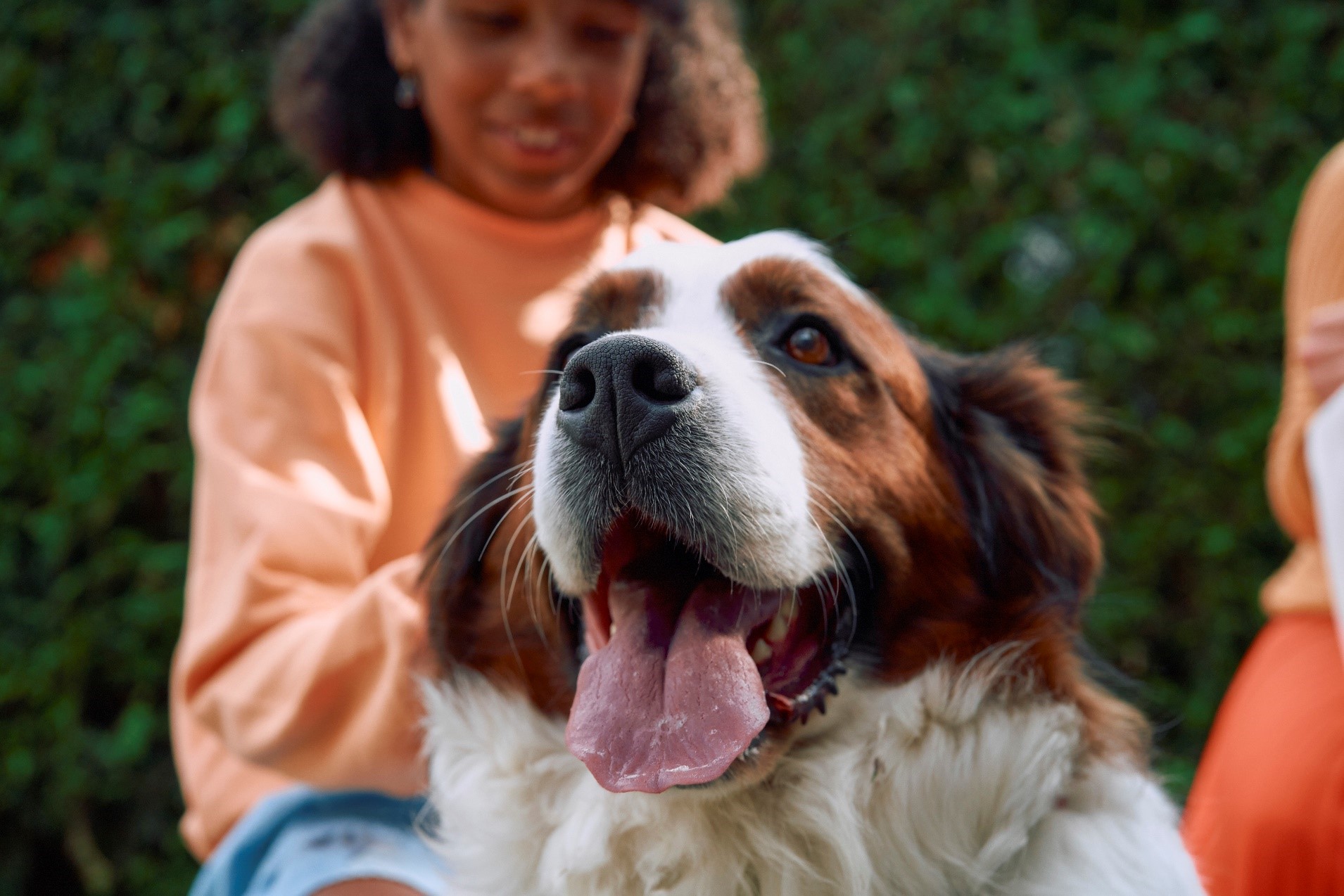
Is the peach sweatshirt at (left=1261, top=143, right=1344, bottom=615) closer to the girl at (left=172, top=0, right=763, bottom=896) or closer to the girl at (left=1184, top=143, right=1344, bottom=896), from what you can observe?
the girl at (left=1184, top=143, right=1344, bottom=896)

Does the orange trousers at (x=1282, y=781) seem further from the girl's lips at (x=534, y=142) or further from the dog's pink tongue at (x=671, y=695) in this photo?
the girl's lips at (x=534, y=142)

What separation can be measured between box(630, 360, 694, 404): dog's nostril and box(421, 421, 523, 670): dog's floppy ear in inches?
16.1

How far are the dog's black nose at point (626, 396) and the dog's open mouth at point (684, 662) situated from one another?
0.16 m

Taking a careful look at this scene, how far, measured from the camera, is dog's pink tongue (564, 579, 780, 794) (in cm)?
142

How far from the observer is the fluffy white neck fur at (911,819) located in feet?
5.16

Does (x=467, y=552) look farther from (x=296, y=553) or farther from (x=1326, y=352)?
(x=1326, y=352)

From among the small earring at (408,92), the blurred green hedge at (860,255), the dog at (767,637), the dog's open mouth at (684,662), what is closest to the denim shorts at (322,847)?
the dog at (767,637)

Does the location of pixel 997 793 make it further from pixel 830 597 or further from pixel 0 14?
pixel 0 14

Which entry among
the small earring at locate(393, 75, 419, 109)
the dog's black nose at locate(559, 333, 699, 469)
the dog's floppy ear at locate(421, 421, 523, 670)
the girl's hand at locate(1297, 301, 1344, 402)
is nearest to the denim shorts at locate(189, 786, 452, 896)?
the dog's floppy ear at locate(421, 421, 523, 670)

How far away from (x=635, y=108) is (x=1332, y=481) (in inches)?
69.5

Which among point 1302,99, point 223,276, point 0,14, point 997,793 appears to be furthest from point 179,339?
point 1302,99

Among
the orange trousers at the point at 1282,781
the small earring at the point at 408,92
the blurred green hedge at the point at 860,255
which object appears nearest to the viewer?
the orange trousers at the point at 1282,781

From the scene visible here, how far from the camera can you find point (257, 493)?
198cm

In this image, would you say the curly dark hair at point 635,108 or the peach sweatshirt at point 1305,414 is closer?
the peach sweatshirt at point 1305,414
